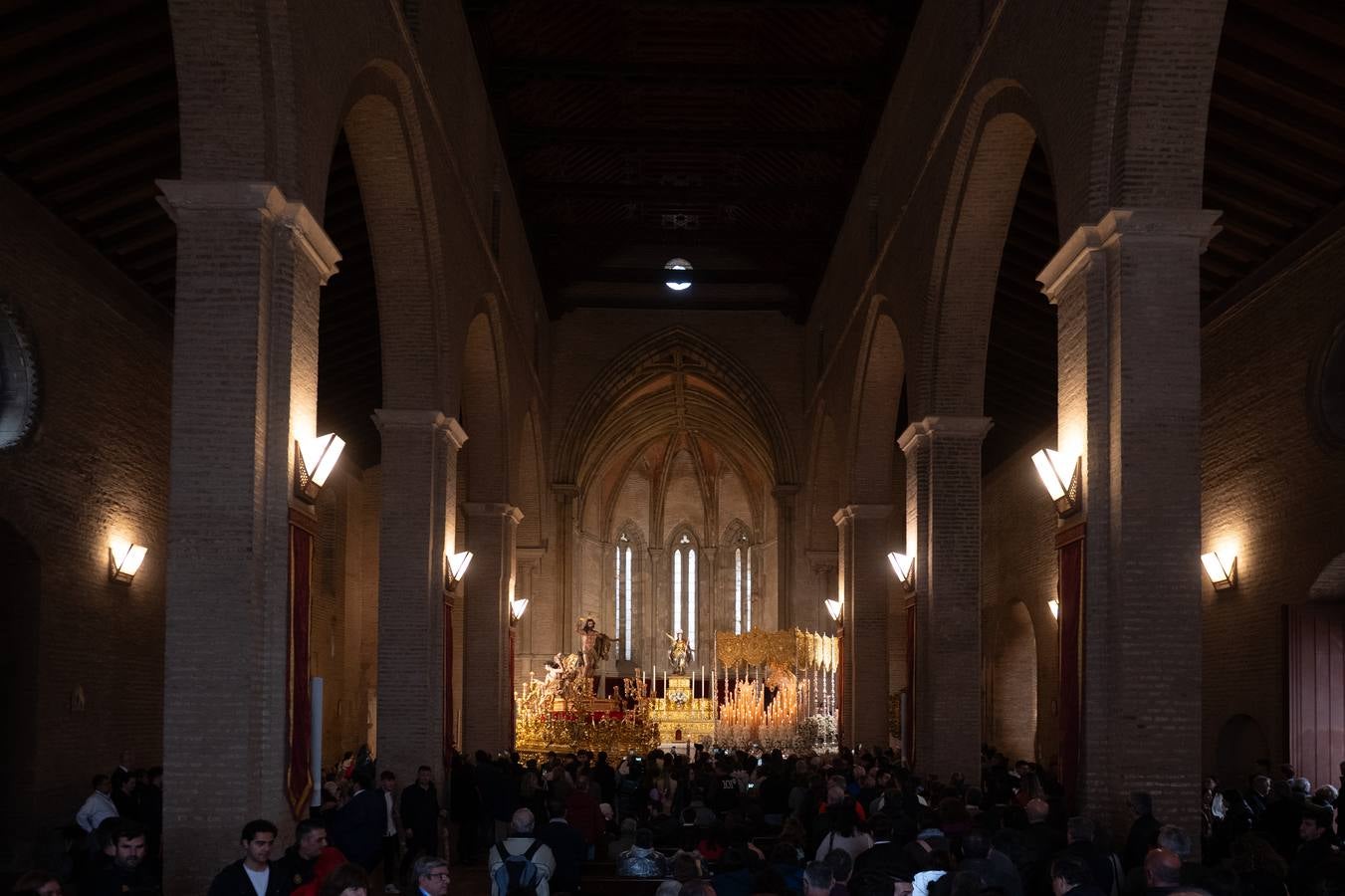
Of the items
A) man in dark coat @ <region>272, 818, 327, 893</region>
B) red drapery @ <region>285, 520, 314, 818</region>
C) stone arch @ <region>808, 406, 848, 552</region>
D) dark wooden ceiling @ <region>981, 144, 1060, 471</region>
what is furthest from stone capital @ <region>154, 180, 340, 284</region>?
stone arch @ <region>808, 406, 848, 552</region>

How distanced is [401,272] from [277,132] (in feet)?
19.3

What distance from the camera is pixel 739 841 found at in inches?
378

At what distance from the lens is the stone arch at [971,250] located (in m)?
14.6

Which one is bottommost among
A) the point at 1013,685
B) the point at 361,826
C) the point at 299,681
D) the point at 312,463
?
the point at 1013,685

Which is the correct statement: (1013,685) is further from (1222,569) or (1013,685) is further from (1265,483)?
(1265,483)

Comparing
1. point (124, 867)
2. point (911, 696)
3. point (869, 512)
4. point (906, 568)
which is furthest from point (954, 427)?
point (124, 867)

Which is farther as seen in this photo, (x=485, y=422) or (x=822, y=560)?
(x=822, y=560)

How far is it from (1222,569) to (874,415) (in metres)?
6.96

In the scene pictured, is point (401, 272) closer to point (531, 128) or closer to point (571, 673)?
point (531, 128)

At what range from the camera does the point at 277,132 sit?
10.0 metres

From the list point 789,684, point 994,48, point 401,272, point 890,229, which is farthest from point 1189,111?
point 789,684

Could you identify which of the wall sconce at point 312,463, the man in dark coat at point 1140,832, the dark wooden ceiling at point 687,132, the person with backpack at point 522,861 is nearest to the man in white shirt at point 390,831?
the wall sconce at point 312,463

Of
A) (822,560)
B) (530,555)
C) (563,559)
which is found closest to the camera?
(822,560)

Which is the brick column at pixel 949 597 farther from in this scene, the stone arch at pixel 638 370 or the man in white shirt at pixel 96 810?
the stone arch at pixel 638 370
